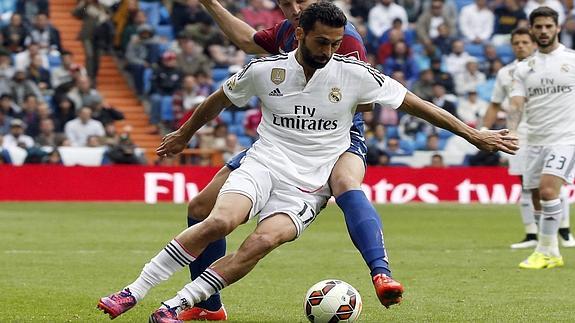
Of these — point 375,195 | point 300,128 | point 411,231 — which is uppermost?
point 300,128

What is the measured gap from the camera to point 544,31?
1316cm

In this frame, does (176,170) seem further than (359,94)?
Yes

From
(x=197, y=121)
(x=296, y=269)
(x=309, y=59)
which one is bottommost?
(x=296, y=269)

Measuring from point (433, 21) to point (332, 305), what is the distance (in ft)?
75.0

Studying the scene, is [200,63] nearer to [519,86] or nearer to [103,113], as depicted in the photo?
[103,113]

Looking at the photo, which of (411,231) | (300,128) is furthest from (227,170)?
(411,231)

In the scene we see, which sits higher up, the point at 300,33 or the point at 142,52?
the point at 300,33

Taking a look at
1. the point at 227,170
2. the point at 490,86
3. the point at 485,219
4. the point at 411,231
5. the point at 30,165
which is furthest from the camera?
the point at 490,86

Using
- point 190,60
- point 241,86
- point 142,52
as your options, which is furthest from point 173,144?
point 142,52

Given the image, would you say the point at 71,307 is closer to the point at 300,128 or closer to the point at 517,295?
the point at 300,128

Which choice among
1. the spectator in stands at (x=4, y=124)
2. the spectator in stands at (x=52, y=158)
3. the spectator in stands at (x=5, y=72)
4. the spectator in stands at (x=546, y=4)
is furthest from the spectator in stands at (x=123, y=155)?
the spectator in stands at (x=546, y=4)

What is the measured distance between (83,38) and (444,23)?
8.88 metres

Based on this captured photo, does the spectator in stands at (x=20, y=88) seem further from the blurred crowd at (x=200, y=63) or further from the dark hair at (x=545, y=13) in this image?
the dark hair at (x=545, y=13)

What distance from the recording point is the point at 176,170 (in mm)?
23344
